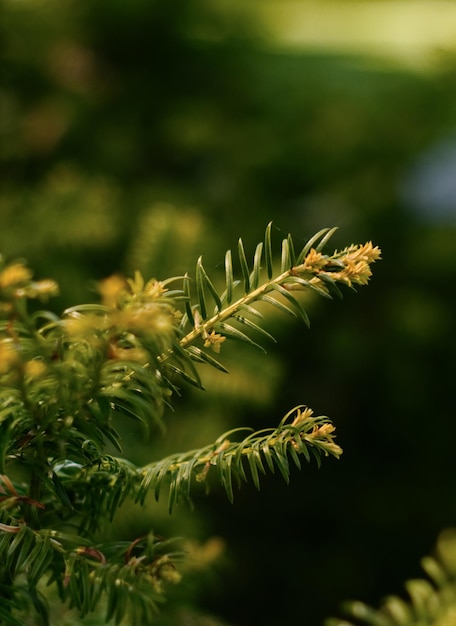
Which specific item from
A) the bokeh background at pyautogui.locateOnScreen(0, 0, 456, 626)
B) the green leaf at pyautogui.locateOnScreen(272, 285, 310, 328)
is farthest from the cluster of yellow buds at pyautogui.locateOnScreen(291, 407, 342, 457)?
the bokeh background at pyautogui.locateOnScreen(0, 0, 456, 626)

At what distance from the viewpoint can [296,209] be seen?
1.67 m

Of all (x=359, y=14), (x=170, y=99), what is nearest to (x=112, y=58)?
(x=170, y=99)

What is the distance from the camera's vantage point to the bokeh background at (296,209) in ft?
5.05

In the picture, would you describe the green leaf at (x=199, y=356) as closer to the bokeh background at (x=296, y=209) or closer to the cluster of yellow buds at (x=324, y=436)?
the cluster of yellow buds at (x=324, y=436)

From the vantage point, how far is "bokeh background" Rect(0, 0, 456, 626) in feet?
5.05

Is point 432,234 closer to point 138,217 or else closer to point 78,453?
point 138,217

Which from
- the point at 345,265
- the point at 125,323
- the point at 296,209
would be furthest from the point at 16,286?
the point at 296,209

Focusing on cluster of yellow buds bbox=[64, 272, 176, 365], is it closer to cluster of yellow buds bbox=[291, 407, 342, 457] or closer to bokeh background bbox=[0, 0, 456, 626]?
cluster of yellow buds bbox=[291, 407, 342, 457]

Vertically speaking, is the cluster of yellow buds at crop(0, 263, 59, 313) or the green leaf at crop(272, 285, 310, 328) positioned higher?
the cluster of yellow buds at crop(0, 263, 59, 313)

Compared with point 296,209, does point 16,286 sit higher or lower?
lower

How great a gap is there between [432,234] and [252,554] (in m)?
0.80

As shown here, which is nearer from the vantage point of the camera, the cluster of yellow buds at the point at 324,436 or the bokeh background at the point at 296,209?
the cluster of yellow buds at the point at 324,436

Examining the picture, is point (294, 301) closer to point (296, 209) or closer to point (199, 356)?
point (199, 356)

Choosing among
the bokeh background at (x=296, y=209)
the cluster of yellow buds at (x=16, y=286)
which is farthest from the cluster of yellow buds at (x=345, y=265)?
the bokeh background at (x=296, y=209)
